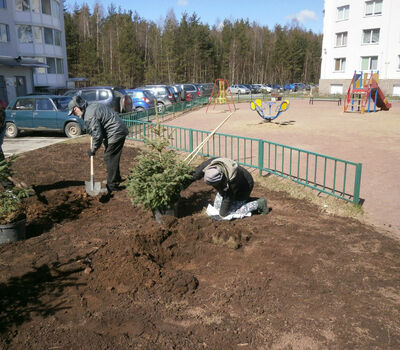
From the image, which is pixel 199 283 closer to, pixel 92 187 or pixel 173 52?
pixel 92 187

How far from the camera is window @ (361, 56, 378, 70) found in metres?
36.5

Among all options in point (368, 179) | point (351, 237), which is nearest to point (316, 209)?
point (351, 237)

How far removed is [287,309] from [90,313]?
5.41 ft

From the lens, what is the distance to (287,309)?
3.21m

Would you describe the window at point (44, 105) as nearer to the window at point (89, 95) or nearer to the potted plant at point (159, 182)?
the window at point (89, 95)

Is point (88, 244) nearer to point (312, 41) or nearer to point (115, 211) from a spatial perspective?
point (115, 211)

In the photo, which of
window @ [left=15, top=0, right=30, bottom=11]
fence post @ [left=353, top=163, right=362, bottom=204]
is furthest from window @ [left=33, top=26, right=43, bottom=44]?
fence post @ [left=353, top=163, right=362, bottom=204]

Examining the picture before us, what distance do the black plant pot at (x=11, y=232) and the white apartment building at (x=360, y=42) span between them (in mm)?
37310

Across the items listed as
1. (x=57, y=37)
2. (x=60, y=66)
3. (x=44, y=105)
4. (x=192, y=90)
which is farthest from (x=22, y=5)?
(x=44, y=105)

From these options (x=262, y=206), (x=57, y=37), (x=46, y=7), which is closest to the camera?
(x=262, y=206)

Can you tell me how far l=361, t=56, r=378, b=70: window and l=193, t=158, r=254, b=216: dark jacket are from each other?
3664 centimetres

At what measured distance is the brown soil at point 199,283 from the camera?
2.91 m

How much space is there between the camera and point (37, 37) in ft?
112

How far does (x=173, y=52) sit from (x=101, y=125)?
168ft
